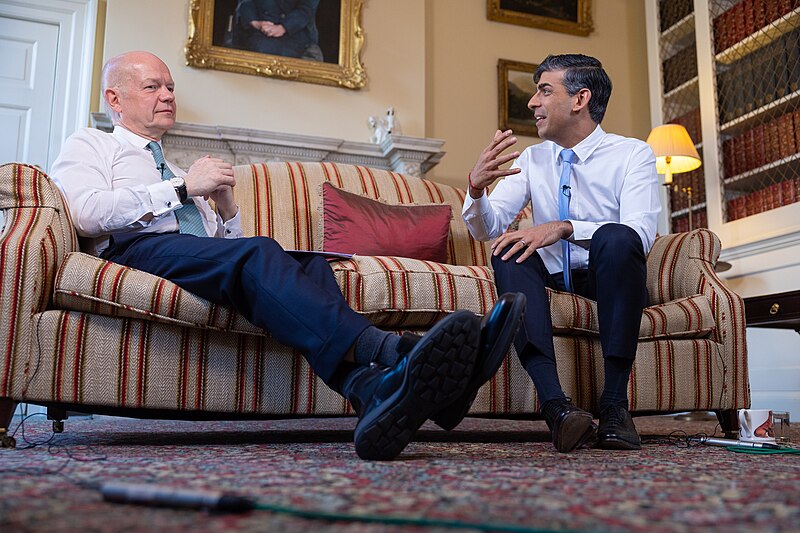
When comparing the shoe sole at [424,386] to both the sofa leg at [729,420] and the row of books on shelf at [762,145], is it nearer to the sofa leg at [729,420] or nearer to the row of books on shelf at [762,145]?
the sofa leg at [729,420]

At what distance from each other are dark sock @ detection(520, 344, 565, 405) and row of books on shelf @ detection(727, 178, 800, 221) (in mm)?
2567

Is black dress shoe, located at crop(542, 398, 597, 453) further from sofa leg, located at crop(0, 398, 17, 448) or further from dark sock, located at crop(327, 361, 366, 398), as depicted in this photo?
sofa leg, located at crop(0, 398, 17, 448)

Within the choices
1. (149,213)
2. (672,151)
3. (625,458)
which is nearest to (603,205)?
(625,458)

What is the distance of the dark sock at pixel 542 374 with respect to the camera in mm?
1587

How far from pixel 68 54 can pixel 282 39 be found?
1115mm

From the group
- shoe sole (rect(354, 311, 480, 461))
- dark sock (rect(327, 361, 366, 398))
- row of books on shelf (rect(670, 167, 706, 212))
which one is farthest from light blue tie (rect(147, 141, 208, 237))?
row of books on shelf (rect(670, 167, 706, 212))

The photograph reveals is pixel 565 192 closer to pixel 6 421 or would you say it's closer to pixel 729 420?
pixel 729 420

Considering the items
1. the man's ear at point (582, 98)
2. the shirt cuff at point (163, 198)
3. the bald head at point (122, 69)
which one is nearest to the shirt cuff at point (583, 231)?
the man's ear at point (582, 98)

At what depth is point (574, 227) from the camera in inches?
74.3

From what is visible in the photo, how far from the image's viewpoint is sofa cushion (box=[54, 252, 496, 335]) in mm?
1600

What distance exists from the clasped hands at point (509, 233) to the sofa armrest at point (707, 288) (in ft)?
1.51

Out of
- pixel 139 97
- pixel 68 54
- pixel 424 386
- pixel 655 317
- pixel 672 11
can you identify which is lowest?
pixel 424 386

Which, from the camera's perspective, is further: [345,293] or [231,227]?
[231,227]

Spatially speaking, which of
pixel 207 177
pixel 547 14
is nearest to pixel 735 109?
pixel 547 14
